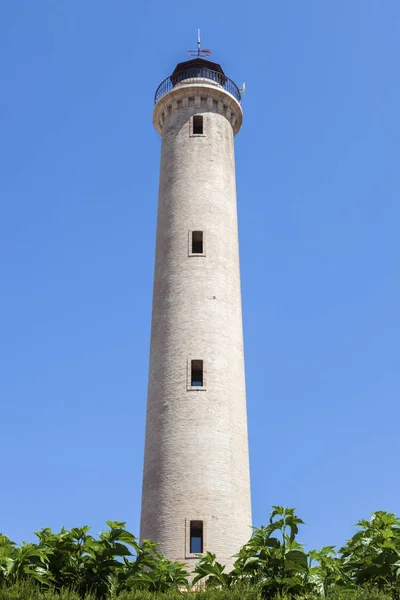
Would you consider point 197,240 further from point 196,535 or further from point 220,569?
point 220,569

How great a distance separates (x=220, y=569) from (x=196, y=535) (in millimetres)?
12523

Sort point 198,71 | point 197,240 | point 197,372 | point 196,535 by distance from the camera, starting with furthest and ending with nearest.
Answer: point 198,71 < point 197,240 < point 197,372 < point 196,535

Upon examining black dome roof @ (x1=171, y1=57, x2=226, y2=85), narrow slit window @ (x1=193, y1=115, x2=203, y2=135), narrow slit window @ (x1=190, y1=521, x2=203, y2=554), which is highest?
black dome roof @ (x1=171, y1=57, x2=226, y2=85)

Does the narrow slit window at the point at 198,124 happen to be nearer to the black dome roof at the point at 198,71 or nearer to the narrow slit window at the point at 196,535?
the black dome roof at the point at 198,71

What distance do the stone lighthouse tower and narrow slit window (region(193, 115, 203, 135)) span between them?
65 mm

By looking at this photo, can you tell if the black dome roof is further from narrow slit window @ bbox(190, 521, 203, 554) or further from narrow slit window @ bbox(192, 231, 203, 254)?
narrow slit window @ bbox(190, 521, 203, 554)

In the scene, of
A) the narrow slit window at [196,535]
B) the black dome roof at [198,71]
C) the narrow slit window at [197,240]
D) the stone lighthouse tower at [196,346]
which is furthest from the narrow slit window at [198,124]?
the narrow slit window at [196,535]

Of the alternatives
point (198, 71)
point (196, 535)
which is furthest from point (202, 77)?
point (196, 535)

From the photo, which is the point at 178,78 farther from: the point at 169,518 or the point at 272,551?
the point at 272,551

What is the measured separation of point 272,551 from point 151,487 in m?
14.8

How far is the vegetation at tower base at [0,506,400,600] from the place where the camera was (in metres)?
18.8

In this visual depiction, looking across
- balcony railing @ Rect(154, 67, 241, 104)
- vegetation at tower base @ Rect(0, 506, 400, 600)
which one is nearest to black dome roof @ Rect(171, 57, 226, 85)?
balcony railing @ Rect(154, 67, 241, 104)

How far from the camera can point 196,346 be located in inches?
1407

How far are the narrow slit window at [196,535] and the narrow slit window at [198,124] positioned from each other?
19.3m
